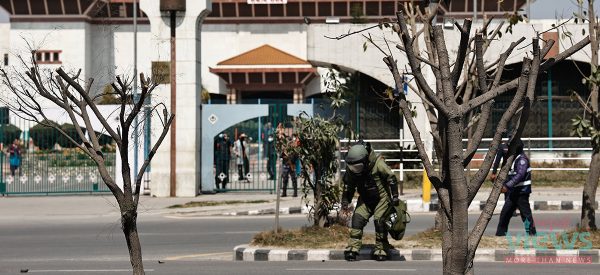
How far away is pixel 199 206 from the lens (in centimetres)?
2503

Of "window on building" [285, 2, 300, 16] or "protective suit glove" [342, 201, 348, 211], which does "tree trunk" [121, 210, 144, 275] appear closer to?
"protective suit glove" [342, 201, 348, 211]

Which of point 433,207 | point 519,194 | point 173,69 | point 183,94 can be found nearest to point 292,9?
point 183,94

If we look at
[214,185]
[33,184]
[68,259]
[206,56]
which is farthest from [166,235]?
[206,56]

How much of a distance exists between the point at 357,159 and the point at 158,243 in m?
5.18

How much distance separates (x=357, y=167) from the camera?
45.1ft

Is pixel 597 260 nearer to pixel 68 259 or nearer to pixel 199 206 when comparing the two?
pixel 68 259

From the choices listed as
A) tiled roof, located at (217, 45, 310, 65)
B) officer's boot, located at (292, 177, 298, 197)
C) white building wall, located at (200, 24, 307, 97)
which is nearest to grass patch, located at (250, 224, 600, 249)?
officer's boot, located at (292, 177, 298, 197)

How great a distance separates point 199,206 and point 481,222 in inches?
754

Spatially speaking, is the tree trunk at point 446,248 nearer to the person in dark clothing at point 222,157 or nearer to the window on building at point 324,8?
the person in dark clothing at point 222,157

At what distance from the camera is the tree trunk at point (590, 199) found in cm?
1557

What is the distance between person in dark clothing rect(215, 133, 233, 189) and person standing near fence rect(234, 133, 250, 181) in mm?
950

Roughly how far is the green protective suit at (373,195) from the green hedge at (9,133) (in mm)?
16903

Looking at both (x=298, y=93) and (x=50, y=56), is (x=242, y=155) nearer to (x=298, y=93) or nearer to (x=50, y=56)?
(x=298, y=93)

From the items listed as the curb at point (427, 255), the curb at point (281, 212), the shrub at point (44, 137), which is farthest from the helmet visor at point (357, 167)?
the shrub at point (44, 137)
